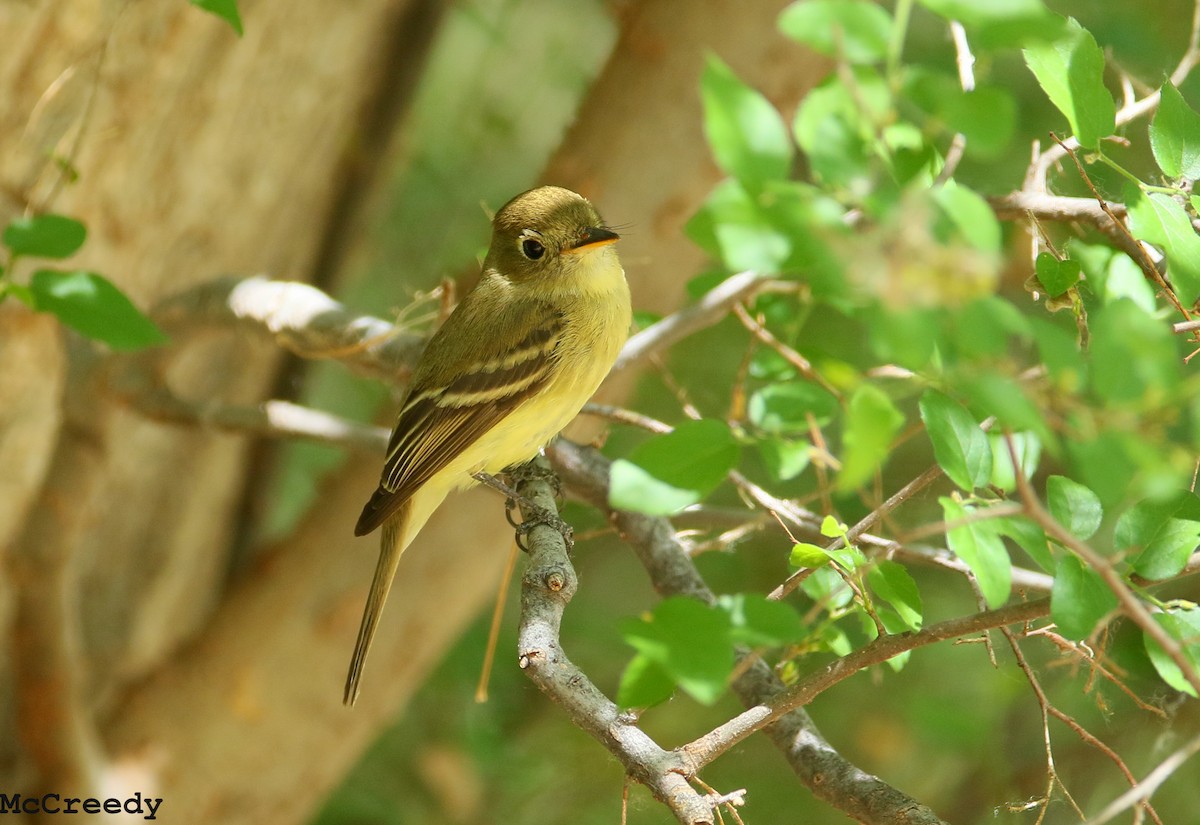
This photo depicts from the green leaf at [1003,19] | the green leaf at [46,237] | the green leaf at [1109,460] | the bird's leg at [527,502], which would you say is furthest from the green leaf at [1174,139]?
the green leaf at [46,237]

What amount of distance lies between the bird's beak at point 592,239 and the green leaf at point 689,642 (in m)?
1.92

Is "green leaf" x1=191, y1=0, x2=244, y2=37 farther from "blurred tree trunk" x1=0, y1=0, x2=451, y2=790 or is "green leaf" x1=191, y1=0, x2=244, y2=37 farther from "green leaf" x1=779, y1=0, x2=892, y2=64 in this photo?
"green leaf" x1=779, y1=0, x2=892, y2=64

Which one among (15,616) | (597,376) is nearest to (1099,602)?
(597,376)

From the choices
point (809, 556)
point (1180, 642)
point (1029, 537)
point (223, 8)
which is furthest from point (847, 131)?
point (223, 8)

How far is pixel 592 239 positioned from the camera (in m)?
3.04

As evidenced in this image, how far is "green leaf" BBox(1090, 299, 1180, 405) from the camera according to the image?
3.19 ft

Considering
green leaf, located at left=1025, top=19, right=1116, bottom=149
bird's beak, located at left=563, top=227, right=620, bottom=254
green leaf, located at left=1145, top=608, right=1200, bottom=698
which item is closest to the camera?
green leaf, located at left=1145, top=608, right=1200, bottom=698

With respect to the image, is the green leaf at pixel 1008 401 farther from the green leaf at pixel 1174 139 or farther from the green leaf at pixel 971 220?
the green leaf at pixel 1174 139

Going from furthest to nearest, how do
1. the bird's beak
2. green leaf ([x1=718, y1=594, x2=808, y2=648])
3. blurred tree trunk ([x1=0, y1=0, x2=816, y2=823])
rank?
blurred tree trunk ([x1=0, y1=0, x2=816, y2=823]), the bird's beak, green leaf ([x1=718, y1=594, x2=808, y2=648])

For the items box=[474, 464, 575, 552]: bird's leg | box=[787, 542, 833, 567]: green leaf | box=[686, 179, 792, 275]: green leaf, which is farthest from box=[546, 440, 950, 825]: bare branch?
box=[686, 179, 792, 275]: green leaf

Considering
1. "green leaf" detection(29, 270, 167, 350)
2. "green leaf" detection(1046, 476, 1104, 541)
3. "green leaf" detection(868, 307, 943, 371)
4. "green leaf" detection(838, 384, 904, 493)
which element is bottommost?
"green leaf" detection(29, 270, 167, 350)

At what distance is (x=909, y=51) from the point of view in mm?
4320

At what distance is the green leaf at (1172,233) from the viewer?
1512mm

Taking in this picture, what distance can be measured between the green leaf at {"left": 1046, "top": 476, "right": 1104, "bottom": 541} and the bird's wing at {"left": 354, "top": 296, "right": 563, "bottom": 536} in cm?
153
